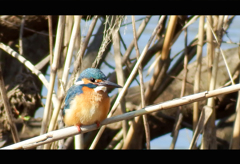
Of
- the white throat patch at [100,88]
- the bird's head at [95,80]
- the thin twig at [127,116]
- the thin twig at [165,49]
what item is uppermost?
the thin twig at [165,49]

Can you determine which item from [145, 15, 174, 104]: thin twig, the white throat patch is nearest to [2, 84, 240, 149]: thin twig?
the white throat patch

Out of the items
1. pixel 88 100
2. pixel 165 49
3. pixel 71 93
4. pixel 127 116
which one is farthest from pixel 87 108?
pixel 165 49

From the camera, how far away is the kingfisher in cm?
218

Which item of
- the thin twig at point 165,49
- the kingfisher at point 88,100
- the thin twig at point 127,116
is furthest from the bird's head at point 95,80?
the thin twig at point 165,49

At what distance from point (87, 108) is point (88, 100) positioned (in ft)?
0.18

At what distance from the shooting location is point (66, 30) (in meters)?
2.67

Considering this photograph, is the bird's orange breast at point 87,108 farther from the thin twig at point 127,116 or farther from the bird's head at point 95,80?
the thin twig at point 127,116

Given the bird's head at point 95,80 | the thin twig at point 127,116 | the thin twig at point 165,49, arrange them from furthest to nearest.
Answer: the thin twig at point 165,49 < the bird's head at point 95,80 < the thin twig at point 127,116

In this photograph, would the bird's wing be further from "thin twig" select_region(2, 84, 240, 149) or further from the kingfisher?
"thin twig" select_region(2, 84, 240, 149)

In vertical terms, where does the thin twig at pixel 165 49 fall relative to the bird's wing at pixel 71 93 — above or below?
above

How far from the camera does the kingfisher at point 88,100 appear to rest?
2.18 m

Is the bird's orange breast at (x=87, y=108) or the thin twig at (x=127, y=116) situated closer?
the thin twig at (x=127, y=116)

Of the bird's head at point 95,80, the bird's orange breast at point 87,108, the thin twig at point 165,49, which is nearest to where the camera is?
the bird's orange breast at point 87,108
